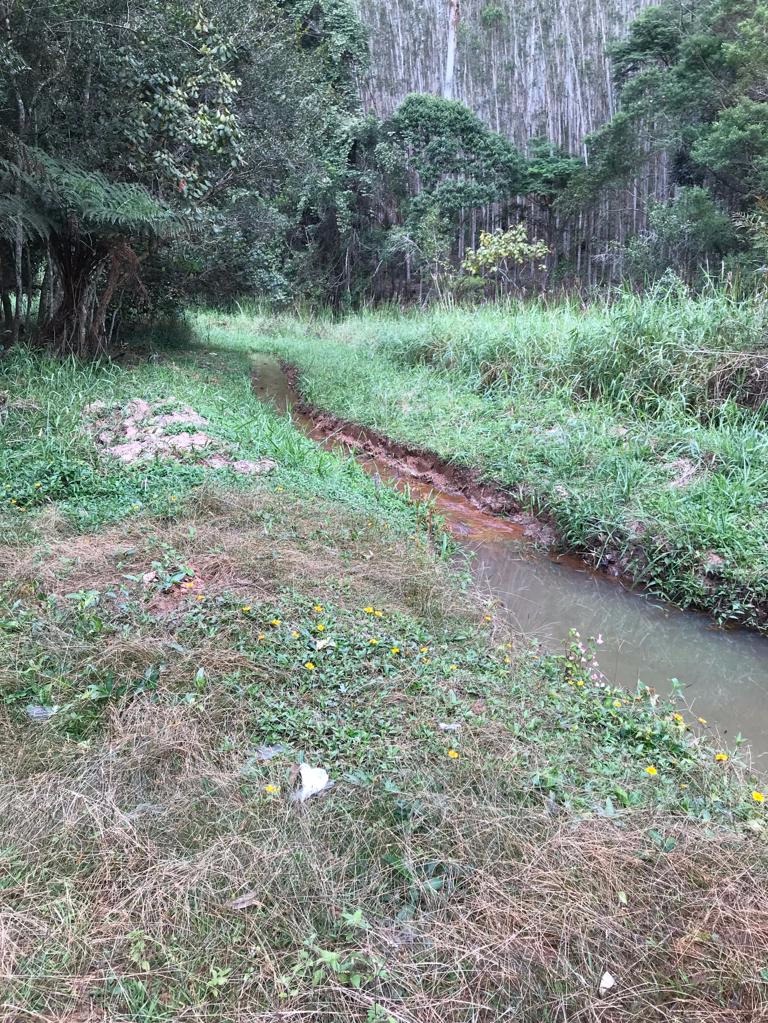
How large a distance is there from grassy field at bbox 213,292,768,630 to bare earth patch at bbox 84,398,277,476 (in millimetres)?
2064

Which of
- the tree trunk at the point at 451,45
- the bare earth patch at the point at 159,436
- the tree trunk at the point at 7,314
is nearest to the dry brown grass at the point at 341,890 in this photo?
the bare earth patch at the point at 159,436

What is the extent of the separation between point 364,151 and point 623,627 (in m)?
14.5

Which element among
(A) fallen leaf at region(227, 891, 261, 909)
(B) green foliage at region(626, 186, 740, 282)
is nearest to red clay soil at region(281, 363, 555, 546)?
(A) fallen leaf at region(227, 891, 261, 909)

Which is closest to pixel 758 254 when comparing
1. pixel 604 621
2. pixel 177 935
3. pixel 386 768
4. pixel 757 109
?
pixel 757 109

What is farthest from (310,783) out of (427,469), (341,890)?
(427,469)

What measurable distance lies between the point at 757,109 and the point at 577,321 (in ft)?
15.3

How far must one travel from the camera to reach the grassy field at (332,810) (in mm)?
1409

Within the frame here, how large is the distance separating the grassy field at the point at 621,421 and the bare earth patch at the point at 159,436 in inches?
81.3

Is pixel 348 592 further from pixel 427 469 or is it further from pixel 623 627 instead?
pixel 427 469

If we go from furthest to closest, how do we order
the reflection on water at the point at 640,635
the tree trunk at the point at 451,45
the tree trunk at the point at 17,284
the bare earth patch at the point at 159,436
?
the tree trunk at the point at 451,45, the tree trunk at the point at 17,284, the bare earth patch at the point at 159,436, the reflection on water at the point at 640,635

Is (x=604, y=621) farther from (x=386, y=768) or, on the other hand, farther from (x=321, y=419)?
(x=321, y=419)

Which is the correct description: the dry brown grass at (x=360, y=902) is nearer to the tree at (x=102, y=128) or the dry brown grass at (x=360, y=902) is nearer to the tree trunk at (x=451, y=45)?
the tree at (x=102, y=128)

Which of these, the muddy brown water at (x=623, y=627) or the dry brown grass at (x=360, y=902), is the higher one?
the dry brown grass at (x=360, y=902)

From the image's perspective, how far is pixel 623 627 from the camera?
3850 millimetres
